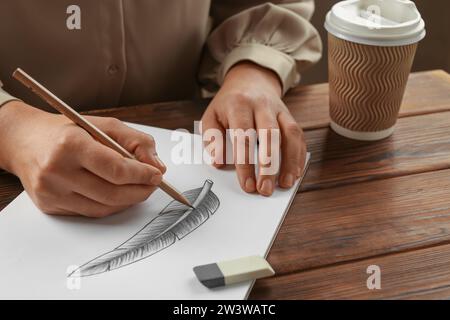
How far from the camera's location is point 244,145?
2.36ft

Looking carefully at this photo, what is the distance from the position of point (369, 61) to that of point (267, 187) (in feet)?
0.71

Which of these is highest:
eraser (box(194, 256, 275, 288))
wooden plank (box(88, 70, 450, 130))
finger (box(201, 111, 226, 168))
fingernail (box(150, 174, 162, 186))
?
fingernail (box(150, 174, 162, 186))

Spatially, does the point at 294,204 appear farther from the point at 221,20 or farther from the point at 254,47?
the point at 221,20

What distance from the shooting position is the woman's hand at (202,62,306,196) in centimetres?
68

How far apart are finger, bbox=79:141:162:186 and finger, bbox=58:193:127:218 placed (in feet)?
0.11

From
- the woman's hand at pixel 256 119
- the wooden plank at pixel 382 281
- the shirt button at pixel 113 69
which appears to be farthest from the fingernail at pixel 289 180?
the shirt button at pixel 113 69

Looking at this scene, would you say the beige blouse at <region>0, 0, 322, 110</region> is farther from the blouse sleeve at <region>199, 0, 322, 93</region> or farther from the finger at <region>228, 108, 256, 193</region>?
the finger at <region>228, 108, 256, 193</region>

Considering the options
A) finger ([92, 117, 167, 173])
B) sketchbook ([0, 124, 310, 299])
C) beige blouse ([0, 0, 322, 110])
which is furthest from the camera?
beige blouse ([0, 0, 322, 110])

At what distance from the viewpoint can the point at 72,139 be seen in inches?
23.3

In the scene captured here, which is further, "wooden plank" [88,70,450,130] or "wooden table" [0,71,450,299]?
"wooden plank" [88,70,450,130]

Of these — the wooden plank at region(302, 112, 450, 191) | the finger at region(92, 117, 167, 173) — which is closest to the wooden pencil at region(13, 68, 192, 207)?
the finger at region(92, 117, 167, 173)

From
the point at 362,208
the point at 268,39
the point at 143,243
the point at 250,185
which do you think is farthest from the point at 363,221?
the point at 268,39

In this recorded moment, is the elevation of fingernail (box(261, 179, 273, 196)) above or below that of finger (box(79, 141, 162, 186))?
below
